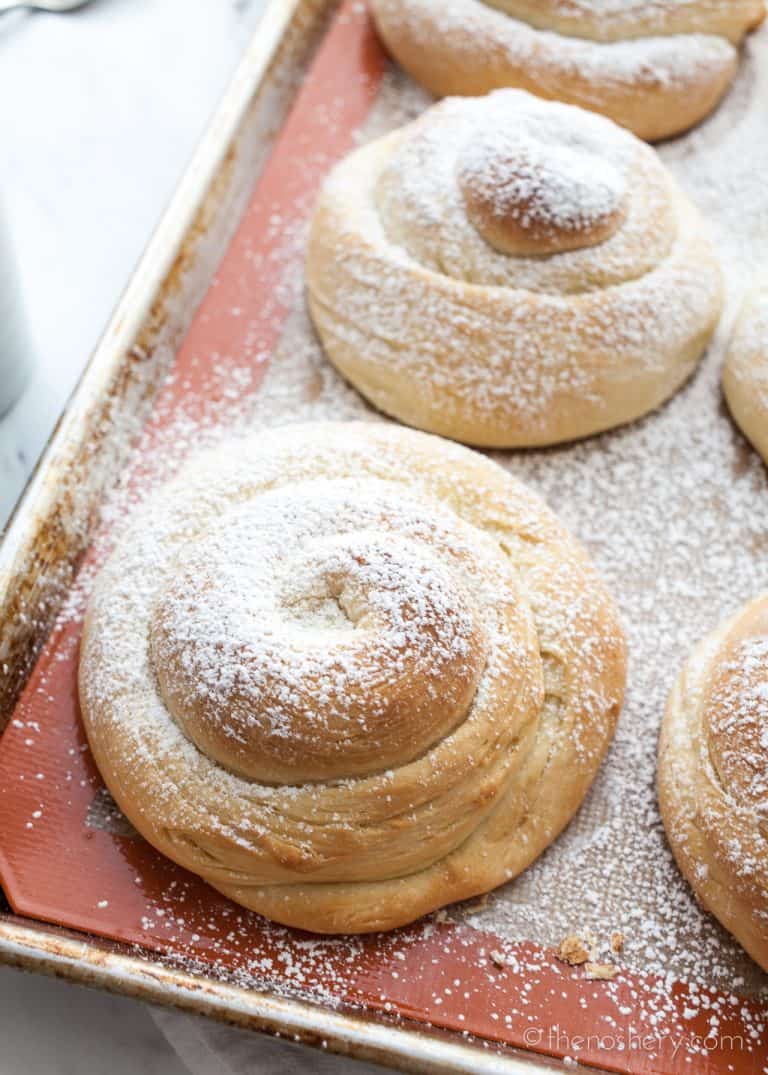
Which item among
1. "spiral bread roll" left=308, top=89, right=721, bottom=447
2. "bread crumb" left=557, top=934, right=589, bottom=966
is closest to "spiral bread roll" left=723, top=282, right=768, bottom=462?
"spiral bread roll" left=308, top=89, right=721, bottom=447

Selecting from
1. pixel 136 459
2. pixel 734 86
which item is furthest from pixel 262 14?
pixel 136 459

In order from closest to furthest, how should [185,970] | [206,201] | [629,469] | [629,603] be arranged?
1. [185,970]
2. [629,603]
3. [629,469]
4. [206,201]

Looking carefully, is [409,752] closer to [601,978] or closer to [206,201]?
[601,978]

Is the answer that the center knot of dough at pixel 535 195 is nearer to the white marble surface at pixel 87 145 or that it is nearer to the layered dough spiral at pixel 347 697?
the layered dough spiral at pixel 347 697

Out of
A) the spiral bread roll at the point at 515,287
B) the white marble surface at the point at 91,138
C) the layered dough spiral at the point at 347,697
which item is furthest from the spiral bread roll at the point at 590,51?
the layered dough spiral at the point at 347,697

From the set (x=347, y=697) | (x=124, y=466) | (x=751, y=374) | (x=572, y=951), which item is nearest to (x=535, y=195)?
(x=751, y=374)

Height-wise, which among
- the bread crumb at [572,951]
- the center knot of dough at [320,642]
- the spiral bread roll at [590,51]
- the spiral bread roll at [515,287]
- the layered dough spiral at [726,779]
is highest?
the spiral bread roll at [590,51]
